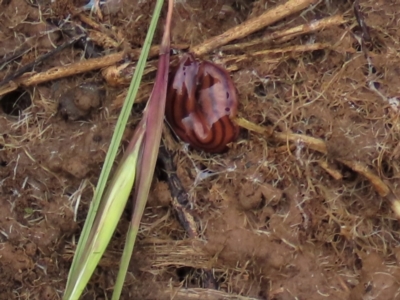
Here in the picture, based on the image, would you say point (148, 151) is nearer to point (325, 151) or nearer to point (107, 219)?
point (107, 219)

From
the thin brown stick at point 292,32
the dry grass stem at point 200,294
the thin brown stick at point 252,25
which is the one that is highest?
the thin brown stick at point 252,25

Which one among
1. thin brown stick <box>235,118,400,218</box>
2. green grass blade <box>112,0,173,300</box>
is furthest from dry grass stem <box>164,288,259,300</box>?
thin brown stick <box>235,118,400,218</box>

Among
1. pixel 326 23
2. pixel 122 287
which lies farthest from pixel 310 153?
pixel 122 287

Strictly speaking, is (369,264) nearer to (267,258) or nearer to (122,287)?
(267,258)

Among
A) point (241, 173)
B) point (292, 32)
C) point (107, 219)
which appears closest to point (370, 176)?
point (241, 173)

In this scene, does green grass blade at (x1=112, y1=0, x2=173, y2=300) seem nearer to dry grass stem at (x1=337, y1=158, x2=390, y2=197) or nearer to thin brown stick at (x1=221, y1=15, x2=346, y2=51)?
thin brown stick at (x1=221, y1=15, x2=346, y2=51)

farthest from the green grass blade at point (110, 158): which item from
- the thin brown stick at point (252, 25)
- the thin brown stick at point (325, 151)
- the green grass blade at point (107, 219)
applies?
the thin brown stick at point (325, 151)

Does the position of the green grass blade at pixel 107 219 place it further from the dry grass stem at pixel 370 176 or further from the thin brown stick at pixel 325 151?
the dry grass stem at pixel 370 176
